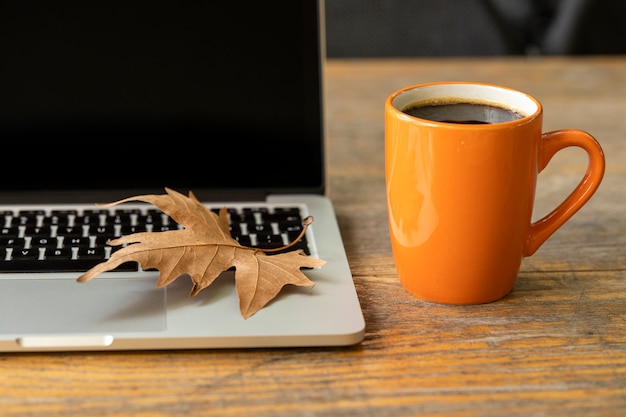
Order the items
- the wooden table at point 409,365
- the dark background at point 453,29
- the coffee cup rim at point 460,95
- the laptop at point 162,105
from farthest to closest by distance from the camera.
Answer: the dark background at point 453,29 → the laptop at point 162,105 → the coffee cup rim at point 460,95 → the wooden table at point 409,365

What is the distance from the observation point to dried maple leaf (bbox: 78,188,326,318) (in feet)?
1.78

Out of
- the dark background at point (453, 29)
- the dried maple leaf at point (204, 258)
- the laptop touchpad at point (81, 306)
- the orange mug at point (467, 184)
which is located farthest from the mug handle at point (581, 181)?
the dark background at point (453, 29)

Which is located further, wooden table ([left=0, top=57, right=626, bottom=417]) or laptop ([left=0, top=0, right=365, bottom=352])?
laptop ([left=0, top=0, right=365, bottom=352])

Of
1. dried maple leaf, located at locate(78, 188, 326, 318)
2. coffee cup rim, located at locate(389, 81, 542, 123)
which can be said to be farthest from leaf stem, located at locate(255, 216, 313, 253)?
coffee cup rim, located at locate(389, 81, 542, 123)

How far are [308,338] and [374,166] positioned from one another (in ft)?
1.37

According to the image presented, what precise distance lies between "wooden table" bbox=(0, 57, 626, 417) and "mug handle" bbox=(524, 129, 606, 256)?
0.05 metres

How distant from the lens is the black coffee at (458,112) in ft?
1.93

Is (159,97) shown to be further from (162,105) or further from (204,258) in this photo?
(204,258)

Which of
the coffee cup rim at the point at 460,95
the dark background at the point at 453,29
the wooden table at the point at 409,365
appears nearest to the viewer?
the wooden table at the point at 409,365

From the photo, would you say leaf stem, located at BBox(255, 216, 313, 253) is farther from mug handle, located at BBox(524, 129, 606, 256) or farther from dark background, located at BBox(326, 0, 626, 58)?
dark background, located at BBox(326, 0, 626, 58)

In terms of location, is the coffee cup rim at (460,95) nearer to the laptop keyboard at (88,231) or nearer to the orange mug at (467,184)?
the orange mug at (467,184)

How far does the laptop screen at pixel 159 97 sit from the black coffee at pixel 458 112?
0.16 meters

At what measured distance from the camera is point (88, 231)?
2.11ft

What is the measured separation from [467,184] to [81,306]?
0.98 feet
